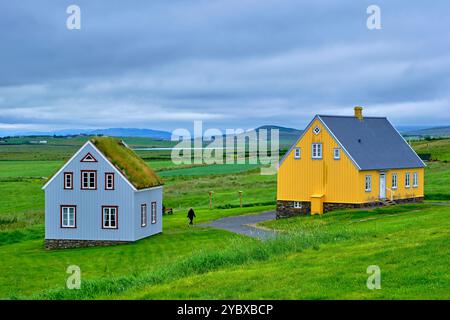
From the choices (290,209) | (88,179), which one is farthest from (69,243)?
A: (290,209)

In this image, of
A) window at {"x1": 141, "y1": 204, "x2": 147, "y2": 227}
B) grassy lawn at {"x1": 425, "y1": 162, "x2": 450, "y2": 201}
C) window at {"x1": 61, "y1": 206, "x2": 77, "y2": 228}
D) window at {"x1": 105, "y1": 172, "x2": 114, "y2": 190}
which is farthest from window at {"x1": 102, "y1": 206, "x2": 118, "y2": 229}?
grassy lawn at {"x1": 425, "y1": 162, "x2": 450, "y2": 201}

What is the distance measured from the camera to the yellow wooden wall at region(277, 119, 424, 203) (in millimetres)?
51062

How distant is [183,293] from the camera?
17812 millimetres

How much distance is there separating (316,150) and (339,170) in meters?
2.45

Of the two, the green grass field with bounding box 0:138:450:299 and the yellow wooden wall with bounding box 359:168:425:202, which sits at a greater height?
the yellow wooden wall with bounding box 359:168:425:202

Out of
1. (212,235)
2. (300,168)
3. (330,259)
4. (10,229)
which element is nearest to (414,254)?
(330,259)

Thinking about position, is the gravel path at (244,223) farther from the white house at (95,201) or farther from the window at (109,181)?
the window at (109,181)

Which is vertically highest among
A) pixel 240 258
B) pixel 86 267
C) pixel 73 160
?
pixel 73 160

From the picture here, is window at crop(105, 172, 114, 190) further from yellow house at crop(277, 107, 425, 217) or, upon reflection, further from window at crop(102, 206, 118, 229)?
yellow house at crop(277, 107, 425, 217)

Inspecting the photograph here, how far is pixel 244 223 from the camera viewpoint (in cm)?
5200

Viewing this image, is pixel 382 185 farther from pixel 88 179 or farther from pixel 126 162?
pixel 88 179
